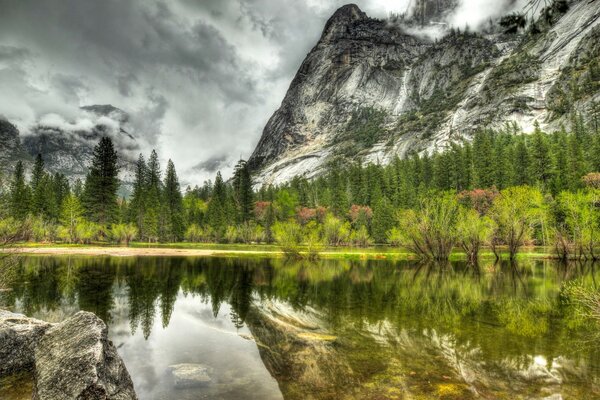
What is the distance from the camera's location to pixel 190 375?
10438mm

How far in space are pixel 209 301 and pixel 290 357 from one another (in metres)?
11.5

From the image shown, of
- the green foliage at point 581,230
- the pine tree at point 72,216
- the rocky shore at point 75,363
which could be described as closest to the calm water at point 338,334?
the rocky shore at point 75,363

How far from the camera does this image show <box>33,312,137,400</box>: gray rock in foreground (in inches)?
248

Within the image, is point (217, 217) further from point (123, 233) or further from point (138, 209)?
point (123, 233)

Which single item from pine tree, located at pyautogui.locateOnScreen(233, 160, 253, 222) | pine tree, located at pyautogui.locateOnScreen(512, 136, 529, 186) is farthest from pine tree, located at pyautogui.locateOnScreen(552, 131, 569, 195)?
pine tree, located at pyautogui.locateOnScreen(233, 160, 253, 222)

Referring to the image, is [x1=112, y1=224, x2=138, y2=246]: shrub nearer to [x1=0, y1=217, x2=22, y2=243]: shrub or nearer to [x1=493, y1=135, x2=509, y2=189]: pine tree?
[x1=0, y1=217, x2=22, y2=243]: shrub

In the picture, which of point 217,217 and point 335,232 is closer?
point 335,232

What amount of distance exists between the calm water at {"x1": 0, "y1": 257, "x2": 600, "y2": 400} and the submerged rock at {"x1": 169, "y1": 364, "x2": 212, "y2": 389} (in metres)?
0.21

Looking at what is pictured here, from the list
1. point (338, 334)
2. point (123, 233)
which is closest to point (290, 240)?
point (338, 334)

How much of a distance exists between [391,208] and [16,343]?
8546 cm

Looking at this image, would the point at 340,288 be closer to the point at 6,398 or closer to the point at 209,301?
the point at 209,301

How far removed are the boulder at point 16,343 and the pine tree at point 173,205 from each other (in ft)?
271

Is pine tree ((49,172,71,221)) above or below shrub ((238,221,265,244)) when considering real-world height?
above

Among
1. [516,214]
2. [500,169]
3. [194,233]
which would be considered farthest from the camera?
[194,233]
